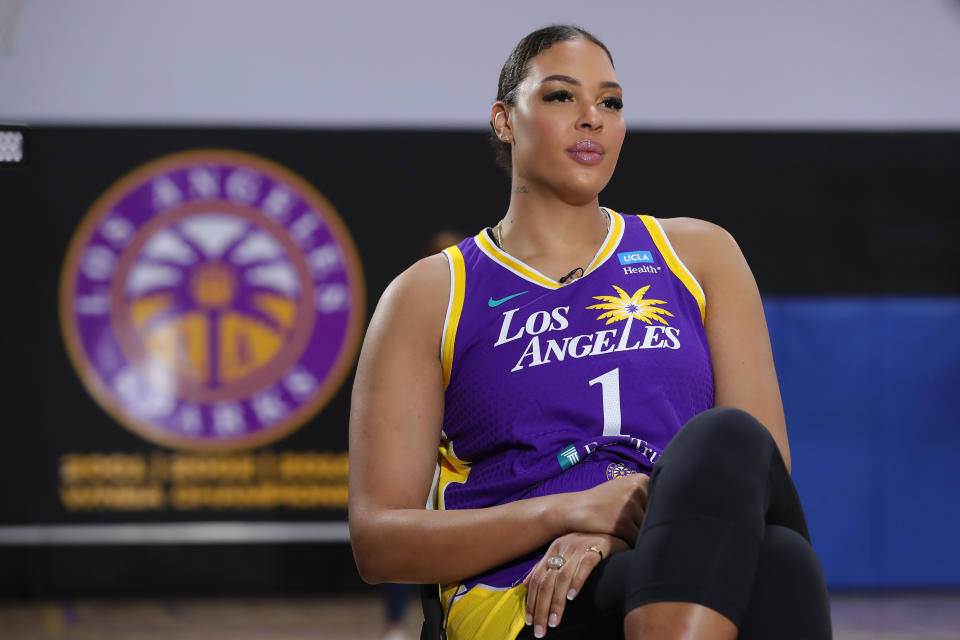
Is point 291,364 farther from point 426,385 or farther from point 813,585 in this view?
point 813,585

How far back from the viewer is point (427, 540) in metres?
1.21

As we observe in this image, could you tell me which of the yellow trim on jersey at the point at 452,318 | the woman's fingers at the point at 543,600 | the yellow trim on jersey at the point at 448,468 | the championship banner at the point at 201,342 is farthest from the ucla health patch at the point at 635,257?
the championship banner at the point at 201,342

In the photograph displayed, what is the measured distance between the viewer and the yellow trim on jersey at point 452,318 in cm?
132

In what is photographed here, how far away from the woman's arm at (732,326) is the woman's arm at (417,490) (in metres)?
0.26

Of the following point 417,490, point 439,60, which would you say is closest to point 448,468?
point 417,490

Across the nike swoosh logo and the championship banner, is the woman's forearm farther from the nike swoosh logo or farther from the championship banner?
the championship banner

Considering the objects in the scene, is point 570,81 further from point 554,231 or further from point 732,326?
point 732,326

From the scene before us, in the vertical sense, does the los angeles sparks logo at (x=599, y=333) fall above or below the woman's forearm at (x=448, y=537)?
above

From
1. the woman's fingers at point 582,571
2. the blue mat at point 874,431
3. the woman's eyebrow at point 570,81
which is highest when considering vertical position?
the woman's eyebrow at point 570,81

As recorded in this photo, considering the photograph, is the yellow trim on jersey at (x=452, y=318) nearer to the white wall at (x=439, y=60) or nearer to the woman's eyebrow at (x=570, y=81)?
the woman's eyebrow at (x=570, y=81)

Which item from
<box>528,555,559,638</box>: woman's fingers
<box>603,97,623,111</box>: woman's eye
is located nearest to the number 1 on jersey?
<box>528,555,559,638</box>: woman's fingers

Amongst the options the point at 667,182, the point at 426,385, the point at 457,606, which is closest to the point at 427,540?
the point at 457,606

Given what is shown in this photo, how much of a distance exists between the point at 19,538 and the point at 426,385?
4.00m

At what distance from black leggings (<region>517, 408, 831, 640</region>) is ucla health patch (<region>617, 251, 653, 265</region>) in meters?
0.39
